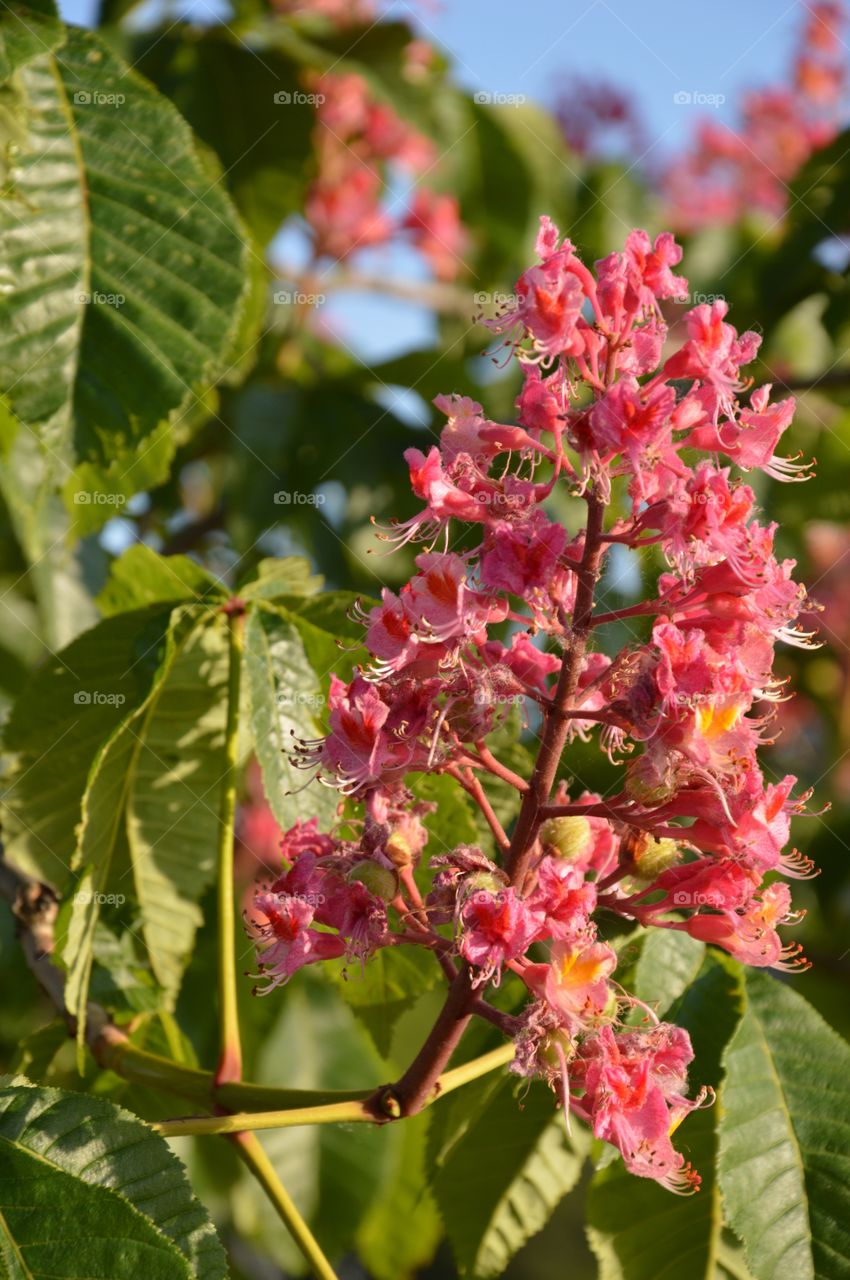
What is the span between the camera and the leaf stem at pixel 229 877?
1.69 metres

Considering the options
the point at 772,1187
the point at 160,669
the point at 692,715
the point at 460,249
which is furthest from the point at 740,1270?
the point at 460,249

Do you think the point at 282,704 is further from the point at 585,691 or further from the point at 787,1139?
the point at 787,1139

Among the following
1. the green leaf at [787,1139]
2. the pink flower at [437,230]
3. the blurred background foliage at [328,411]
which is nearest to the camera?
the green leaf at [787,1139]

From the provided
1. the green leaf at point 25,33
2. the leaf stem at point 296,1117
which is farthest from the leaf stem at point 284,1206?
the green leaf at point 25,33

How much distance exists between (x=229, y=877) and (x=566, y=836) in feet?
1.99

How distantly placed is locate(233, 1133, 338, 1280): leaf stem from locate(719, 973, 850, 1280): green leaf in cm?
47

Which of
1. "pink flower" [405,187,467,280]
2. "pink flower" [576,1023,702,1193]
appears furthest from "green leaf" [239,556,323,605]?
"pink flower" [405,187,467,280]

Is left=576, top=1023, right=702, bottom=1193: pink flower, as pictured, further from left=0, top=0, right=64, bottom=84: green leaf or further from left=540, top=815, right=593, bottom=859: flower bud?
left=0, top=0, right=64, bottom=84: green leaf

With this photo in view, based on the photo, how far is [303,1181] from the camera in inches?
141

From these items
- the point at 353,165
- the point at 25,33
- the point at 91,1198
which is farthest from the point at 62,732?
the point at 353,165

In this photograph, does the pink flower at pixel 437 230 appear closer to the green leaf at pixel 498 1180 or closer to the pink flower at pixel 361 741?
the green leaf at pixel 498 1180

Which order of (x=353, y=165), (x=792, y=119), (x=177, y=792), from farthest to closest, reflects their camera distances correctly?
(x=792, y=119)
(x=353, y=165)
(x=177, y=792)

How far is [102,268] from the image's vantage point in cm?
212

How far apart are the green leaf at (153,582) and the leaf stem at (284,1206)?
0.77 metres
